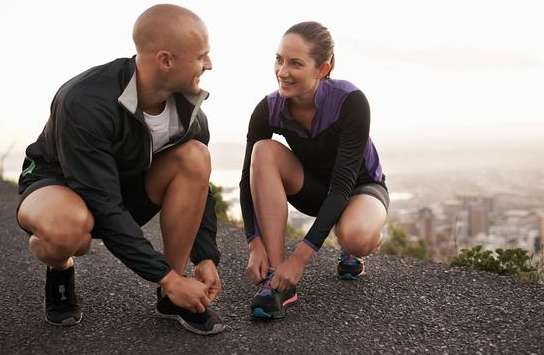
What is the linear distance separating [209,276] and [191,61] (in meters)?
0.90

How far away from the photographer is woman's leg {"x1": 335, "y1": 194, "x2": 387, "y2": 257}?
340 centimetres

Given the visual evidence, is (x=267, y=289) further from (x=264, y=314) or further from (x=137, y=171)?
(x=137, y=171)

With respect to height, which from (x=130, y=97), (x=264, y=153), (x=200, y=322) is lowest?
(x=200, y=322)

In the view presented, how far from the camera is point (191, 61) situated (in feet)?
8.80

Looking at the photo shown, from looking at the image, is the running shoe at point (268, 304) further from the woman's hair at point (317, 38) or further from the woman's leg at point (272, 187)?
the woman's hair at point (317, 38)

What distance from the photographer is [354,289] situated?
3625 millimetres

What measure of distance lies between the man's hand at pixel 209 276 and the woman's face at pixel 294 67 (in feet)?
3.19

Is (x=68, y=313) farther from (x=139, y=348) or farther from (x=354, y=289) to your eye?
(x=354, y=289)

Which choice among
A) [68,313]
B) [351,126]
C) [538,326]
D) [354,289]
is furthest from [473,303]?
[68,313]

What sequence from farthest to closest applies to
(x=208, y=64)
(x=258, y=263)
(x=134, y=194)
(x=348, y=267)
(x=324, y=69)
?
(x=348, y=267)
(x=324, y=69)
(x=258, y=263)
(x=134, y=194)
(x=208, y=64)

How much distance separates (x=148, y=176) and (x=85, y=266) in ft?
4.99

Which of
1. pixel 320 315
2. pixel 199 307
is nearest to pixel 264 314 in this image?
pixel 320 315

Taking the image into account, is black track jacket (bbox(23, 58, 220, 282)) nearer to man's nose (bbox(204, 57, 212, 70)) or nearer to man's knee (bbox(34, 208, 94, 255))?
man's knee (bbox(34, 208, 94, 255))

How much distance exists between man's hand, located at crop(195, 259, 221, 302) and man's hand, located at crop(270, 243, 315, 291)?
1.09ft
